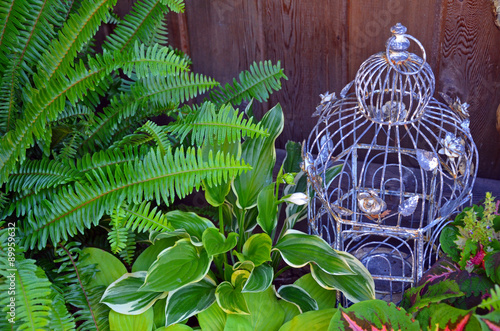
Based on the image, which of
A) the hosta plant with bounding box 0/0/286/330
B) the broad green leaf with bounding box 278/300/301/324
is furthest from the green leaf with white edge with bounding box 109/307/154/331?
the broad green leaf with bounding box 278/300/301/324

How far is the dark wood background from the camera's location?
136 centimetres

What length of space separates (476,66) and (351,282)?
2.51ft

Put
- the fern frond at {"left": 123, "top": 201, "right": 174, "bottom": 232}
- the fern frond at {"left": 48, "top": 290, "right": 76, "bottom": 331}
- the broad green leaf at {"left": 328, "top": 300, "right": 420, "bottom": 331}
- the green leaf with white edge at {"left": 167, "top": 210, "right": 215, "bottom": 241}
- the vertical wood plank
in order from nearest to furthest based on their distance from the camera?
the broad green leaf at {"left": 328, "top": 300, "right": 420, "bottom": 331}, the fern frond at {"left": 48, "top": 290, "right": 76, "bottom": 331}, the fern frond at {"left": 123, "top": 201, "right": 174, "bottom": 232}, the green leaf with white edge at {"left": 167, "top": 210, "right": 215, "bottom": 241}, the vertical wood plank

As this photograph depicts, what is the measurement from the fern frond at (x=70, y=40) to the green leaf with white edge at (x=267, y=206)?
61 centimetres

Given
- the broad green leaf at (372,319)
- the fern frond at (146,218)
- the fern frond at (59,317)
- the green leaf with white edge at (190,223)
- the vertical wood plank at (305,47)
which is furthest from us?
the vertical wood plank at (305,47)

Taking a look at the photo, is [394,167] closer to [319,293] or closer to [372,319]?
[319,293]

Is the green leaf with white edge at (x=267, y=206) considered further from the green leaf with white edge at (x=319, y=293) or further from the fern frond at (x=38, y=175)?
the fern frond at (x=38, y=175)

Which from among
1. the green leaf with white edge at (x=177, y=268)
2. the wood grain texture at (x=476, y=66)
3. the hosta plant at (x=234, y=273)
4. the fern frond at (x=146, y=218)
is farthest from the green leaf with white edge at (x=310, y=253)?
the wood grain texture at (x=476, y=66)

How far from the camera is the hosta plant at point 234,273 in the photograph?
1171 mm

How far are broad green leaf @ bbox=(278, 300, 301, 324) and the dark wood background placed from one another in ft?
2.27

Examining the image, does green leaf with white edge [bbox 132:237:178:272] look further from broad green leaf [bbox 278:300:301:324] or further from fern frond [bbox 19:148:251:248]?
broad green leaf [bbox 278:300:301:324]

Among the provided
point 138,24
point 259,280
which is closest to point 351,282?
point 259,280

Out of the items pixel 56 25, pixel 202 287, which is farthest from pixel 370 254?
pixel 56 25

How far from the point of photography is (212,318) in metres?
1.23
